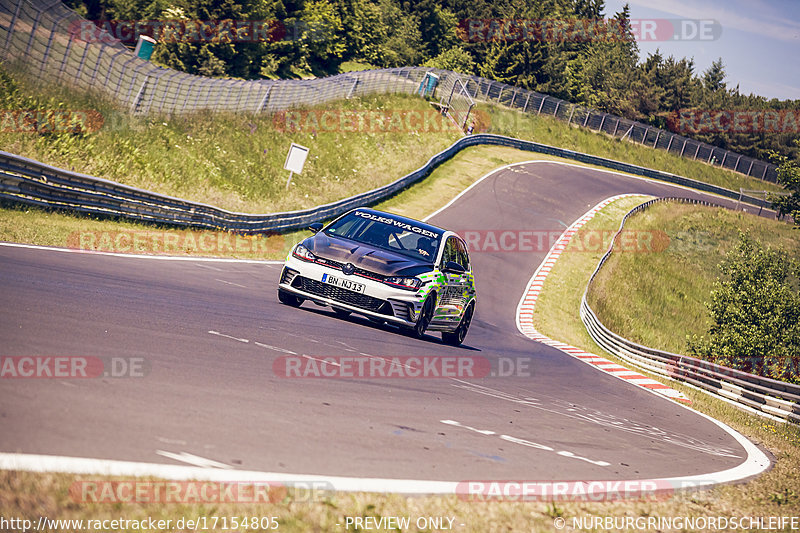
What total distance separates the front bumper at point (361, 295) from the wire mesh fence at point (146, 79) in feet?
46.2

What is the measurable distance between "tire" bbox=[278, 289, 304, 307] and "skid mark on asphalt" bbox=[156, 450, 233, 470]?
770 cm

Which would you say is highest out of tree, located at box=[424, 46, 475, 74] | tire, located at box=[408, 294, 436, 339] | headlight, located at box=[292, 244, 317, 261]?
tree, located at box=[424, 46, 475, 74]

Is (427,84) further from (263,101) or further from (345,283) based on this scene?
(345,283)

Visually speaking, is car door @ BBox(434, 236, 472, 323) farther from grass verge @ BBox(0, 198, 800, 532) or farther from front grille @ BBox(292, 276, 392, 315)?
grass verge @ BBox(0, 198, 800, 532)

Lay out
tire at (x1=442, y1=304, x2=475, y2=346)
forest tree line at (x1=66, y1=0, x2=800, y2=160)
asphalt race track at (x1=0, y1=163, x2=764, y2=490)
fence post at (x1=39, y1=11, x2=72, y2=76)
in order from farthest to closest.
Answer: forest tree line at (x1=66, y1=0, x2=800, y2=160) → fence post at (x1=39, y1=11, x2=72, y2=76) → tire at (x1=442, y1=304, x2=475, y2=346) → asphalt race track at (x1=0, y1=163, x2=764, y2=490)

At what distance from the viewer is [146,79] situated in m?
27.3

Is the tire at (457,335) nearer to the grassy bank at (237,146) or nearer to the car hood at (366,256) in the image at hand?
the car hood at (366,256)

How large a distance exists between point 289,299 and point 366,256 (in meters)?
1.74

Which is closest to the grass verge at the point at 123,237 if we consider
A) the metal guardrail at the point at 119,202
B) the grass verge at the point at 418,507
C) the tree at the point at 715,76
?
the metal guardrail at the point at 119,202

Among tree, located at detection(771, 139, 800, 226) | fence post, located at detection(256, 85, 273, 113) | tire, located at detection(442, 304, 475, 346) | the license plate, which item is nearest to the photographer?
the license plate

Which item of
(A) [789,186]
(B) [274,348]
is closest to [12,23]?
(B) [274,348]

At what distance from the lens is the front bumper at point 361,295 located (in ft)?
37.0

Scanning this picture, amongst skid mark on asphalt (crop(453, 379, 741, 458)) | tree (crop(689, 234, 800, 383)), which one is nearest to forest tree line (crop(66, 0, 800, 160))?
tree (crop(689, 234, 800, 383))

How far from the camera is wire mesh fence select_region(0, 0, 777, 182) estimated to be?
21172 millimetres
